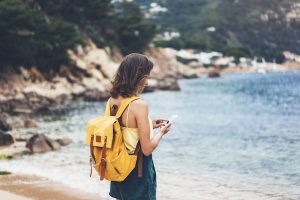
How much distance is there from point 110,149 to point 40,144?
14081 mm

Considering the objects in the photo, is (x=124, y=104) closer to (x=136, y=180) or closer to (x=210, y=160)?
(x=136, y=180)

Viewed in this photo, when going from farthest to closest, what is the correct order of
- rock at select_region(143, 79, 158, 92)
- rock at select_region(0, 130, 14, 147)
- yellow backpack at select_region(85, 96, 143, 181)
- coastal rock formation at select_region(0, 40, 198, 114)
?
rock at select_region(143, 79, 158, 92)
coastal rock formation at select_region(0, 40, 198, 114)
rock at select_region(0, 130, 14, 147)
yellow backpack at select_region(85, 96, 143, 181)

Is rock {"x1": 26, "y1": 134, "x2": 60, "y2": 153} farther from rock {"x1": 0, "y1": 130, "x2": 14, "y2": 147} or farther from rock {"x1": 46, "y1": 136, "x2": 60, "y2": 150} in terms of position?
rock {"x1": 0, "y1": 130, "x2": 14, "y2": 147}

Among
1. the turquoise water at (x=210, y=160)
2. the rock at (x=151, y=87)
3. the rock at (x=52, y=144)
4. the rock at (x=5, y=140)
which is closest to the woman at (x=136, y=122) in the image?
the turquoise water at (x=210, y=160)

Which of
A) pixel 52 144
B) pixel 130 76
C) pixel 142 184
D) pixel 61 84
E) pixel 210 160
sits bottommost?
pixel 61 84

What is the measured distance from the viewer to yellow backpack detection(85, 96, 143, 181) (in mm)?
4723

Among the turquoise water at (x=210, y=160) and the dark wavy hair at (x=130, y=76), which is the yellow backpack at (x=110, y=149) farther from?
the turquoise water at (x=210, y=160)

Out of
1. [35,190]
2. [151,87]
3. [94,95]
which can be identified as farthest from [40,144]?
[151,87]

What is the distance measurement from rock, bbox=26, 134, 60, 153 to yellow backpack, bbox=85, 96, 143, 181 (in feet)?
45.1

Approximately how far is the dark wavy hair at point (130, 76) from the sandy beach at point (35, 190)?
595 centimetres

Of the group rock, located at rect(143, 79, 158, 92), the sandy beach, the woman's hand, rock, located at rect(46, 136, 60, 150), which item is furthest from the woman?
rock, located at rect(143, 79, 158, 92)

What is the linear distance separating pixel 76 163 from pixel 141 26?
63350mm

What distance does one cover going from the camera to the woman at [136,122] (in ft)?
15.7

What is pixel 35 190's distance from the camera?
1133cm
